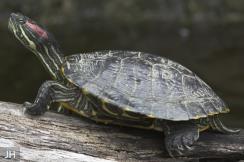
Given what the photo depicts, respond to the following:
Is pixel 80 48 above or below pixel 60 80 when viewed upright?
above

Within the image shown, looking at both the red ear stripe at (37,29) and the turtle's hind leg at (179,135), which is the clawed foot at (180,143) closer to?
the turtle's hind leg at (179,135)

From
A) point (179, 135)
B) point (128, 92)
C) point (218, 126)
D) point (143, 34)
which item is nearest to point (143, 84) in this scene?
point (128, 92)

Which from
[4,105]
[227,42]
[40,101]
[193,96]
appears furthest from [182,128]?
[227,42]

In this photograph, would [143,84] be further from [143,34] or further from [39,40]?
[143,34]

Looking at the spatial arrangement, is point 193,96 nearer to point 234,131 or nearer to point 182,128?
point 182,128

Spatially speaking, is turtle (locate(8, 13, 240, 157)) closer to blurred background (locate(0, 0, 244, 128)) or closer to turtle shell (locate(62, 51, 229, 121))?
turtle shell (locate(62, 51, 229, 121))

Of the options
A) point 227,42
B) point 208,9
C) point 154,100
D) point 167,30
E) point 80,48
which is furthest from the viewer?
point 208,9
